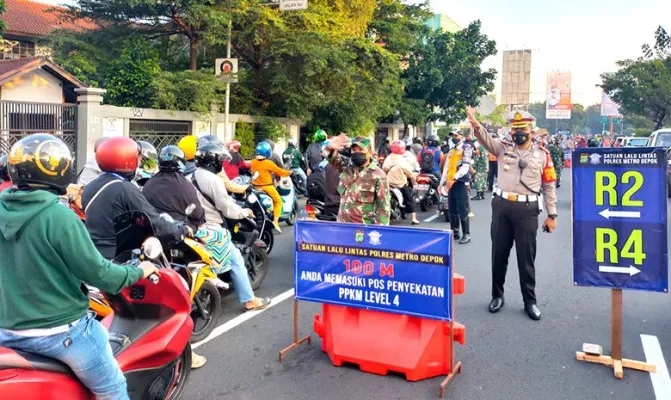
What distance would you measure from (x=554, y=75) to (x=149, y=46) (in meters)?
51.1

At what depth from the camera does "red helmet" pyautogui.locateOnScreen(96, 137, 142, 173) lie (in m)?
4.27

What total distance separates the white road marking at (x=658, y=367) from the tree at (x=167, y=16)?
13576 mm

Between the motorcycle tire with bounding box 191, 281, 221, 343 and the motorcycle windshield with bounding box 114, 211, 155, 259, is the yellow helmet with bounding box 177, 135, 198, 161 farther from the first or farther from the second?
the motorcycle windshield with bounding box 114, 211, 155, 259

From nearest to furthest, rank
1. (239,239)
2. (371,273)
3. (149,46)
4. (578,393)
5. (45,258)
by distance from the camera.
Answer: (45,258), (578,393), (371,273), (239,239), (149,46)

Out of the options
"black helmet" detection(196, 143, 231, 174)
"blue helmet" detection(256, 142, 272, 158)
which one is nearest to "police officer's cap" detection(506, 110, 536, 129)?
"black helmet" detection(196, 143, 231, 174)

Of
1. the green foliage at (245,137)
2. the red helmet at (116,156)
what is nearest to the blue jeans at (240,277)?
the red helmet at (116,156)

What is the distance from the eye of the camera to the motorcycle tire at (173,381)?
3740mm

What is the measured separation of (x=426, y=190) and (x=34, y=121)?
851 centimetres

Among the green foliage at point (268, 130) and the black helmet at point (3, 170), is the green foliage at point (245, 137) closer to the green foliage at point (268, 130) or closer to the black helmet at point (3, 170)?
the green foliage at point (268, 130)

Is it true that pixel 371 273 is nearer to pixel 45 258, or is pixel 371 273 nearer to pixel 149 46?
pixel 45 258

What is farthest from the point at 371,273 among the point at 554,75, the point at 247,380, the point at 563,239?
the point at 554,75

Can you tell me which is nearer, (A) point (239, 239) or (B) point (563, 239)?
(A) point (239, 239)

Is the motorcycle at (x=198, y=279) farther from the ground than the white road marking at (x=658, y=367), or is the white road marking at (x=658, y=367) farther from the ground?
the motorcycle at (x=198, y=279)

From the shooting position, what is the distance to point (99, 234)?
14.1 ft
